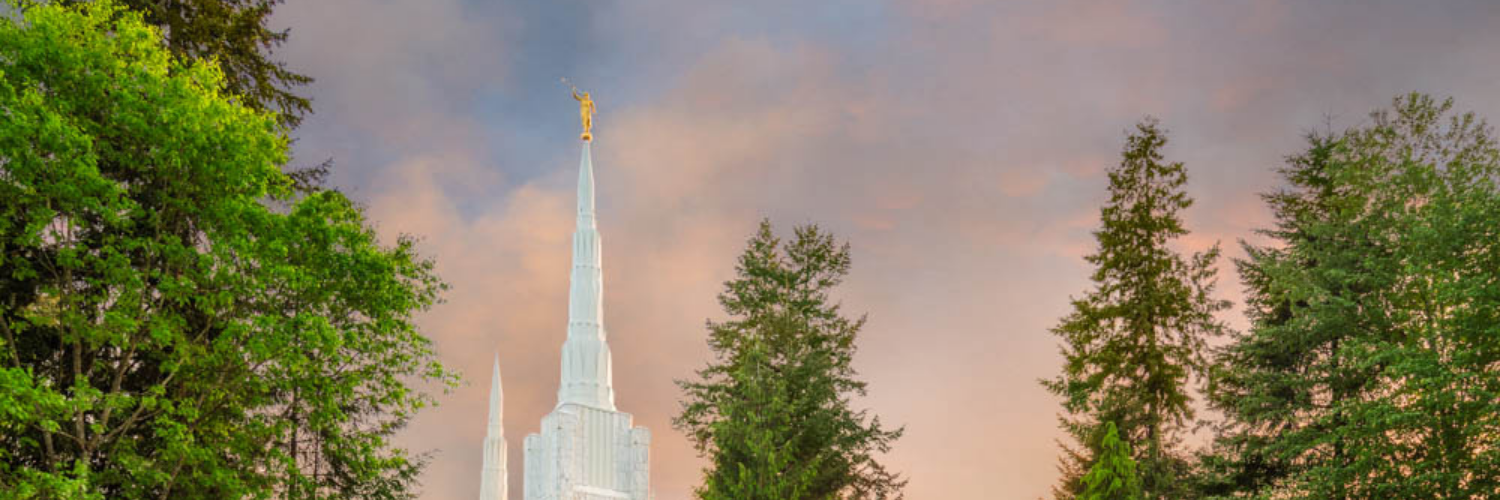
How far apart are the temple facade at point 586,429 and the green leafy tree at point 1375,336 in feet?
59.6

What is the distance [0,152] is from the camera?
17.9m

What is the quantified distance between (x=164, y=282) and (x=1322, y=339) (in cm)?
2589

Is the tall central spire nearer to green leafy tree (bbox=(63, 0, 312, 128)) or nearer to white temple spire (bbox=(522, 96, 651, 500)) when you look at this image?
white temple spire (bbox=(522, 96, 651, 500))

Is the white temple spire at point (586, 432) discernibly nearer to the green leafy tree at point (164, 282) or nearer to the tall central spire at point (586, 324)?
the tall central spire at point (586, 324)

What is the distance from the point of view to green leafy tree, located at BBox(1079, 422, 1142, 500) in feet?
88.4

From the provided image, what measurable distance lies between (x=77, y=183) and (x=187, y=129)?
1.92 metres

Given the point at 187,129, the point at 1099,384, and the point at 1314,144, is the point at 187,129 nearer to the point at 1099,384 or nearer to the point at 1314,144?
the point at 1099,384

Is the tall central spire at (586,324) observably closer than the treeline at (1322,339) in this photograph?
No

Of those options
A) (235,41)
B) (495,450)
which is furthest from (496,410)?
(235,41)

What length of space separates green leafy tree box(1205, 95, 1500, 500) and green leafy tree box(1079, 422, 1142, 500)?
8.69ft

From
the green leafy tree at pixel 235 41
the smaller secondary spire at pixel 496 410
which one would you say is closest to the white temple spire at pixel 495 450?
the smaller secondary spire at pixel 496 410

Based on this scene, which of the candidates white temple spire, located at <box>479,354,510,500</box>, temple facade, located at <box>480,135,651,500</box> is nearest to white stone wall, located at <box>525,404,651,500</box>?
temple facade, located at <box>480,135,651,500</box>

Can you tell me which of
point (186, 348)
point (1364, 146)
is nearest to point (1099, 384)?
point (1364, 146)

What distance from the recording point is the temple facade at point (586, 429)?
36656 mm
